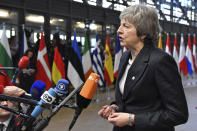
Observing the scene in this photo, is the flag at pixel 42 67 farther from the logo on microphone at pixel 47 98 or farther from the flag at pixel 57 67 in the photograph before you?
the logo on microphone at pixel 47 98

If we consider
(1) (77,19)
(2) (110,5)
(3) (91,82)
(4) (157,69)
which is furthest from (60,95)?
(2) (110,5)

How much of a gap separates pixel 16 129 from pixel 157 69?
2.50 feet

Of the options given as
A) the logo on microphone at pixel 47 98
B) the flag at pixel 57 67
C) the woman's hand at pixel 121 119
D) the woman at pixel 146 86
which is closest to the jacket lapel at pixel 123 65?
the woman at pixel 146 86

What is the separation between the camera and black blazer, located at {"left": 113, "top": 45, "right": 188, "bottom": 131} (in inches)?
54.6

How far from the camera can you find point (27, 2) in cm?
1059

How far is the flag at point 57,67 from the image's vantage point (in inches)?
295

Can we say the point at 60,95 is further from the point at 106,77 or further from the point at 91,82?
the point at 106,77

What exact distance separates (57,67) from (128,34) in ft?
20.2

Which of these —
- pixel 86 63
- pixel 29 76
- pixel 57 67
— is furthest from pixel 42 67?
pixel 86 63

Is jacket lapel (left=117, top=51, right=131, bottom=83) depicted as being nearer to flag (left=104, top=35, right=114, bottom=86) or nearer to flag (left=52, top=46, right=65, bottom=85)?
flag (left=52, top=46, right=65, bottom=85)

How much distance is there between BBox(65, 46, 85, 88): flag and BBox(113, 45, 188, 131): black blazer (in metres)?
6.18

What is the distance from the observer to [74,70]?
773 centimetres

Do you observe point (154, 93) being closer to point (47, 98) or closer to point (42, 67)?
point (47, 98)

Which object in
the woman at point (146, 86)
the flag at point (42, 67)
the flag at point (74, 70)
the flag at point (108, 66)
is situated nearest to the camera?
the woman at point (146, 86)
